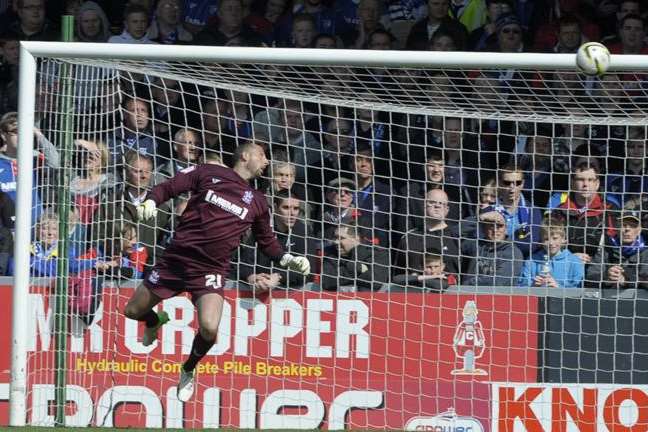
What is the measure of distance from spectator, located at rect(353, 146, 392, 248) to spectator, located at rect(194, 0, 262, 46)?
93.5 inches

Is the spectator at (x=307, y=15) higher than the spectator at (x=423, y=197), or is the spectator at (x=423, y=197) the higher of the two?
the spectator at (x=307, y=15)

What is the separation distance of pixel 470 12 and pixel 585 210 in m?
2.94

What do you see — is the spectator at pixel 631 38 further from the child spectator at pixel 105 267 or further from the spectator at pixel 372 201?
the child spectator at pixel 105 267

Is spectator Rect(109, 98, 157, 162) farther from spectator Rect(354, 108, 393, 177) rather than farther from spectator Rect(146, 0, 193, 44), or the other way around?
spectator Rect(146, 0, 193, 44)

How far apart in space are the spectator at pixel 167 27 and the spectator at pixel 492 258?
11.9 feet

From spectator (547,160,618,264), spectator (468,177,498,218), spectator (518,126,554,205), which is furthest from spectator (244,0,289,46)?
spectator (547,160,618,264)

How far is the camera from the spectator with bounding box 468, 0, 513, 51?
11.1m

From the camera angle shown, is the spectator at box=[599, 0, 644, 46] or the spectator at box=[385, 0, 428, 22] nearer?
the spectator at box=[599, 0, 644, 46]

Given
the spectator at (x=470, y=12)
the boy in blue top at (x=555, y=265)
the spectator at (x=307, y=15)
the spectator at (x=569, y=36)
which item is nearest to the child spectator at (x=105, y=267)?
the boy in blue top at (x=555, y=265)

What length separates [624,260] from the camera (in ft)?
29.5

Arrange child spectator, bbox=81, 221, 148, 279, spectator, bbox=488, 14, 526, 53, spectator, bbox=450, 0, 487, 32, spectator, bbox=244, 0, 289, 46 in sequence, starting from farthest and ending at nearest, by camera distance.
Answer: spectator, bbox=244, 0, 289, 46, spectator, bbox=450, 0, 487, 32, spectator, bbox=488, 14, 526, 53, child spectator, bbox=81, 221, 148, 279

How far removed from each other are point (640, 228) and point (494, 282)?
110 centimetres

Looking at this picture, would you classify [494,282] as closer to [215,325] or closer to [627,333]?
[627,333]

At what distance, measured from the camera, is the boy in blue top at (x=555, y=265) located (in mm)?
8906
